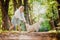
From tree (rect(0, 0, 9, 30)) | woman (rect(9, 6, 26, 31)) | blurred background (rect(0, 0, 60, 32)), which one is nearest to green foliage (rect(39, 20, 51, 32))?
blurred background (rect(0, 0, 60, 32))

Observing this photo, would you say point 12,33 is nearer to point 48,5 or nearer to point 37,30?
point 37,30

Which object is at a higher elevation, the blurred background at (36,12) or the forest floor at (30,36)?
the blurred background at (36,12)

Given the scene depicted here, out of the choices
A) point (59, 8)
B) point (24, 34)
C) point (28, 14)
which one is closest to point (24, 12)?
point (28, 14)

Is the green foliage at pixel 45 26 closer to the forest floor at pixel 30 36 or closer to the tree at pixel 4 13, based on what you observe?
the forest floor at pixel 30 36

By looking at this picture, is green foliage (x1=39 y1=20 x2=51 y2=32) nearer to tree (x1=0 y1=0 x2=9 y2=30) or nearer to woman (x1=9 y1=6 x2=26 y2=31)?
woman (x1=9 y1=6 x2=26 y2=31)

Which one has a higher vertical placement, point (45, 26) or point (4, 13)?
point (4, 13)

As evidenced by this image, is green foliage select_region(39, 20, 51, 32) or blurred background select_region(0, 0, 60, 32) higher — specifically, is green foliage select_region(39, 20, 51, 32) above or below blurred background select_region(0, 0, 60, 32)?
below

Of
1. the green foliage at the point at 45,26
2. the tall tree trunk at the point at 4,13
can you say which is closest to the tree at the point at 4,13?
the tall tree trunk at the point at 4,13

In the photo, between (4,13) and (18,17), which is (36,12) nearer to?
(18,17)

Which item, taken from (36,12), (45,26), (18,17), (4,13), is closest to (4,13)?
(4,13)

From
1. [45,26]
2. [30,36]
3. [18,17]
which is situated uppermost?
[18,17]

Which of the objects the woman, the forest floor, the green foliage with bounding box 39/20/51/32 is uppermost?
the woman

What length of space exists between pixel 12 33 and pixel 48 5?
541 mm

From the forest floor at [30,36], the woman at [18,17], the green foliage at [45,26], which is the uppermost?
the woman at [18,17]
